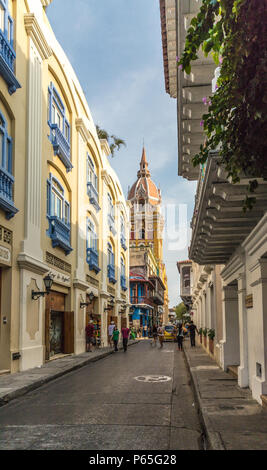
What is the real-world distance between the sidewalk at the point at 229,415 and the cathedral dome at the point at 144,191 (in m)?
87.0

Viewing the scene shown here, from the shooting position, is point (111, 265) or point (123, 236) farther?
point (123, 236)

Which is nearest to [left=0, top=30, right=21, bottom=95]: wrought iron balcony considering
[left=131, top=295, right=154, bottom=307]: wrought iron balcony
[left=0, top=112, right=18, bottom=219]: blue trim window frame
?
[left=0, top=112, right=18, bottom=219]: blue trim window frame

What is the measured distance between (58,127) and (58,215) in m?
3.58

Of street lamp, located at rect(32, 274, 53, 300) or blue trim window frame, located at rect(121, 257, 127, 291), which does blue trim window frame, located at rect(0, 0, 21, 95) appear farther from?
blue trim window frame, located at rect(121, 257, 127, 291)

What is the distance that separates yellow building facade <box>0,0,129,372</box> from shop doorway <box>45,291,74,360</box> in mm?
42

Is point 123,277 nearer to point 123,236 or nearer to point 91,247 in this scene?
Result: point 123,236

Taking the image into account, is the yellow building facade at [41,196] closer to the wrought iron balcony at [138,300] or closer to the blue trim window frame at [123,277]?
the blue trim window frame at [123,277]

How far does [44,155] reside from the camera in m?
17.3

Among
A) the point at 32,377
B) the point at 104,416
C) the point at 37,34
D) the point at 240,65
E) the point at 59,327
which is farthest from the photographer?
the point at 59,327

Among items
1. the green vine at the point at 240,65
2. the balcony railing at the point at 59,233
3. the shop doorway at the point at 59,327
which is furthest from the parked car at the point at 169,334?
the green vine at the point at 240,65

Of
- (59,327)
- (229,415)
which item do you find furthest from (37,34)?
(229,415)

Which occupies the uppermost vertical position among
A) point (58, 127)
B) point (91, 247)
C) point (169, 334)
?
point (58, 127)

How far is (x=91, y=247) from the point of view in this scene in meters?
26.5
